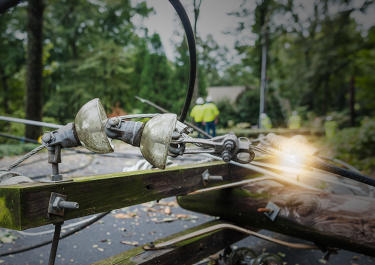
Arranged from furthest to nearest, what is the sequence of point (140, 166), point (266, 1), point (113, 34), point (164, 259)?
point (113, 34) → point (266, 1) → point (140, 166) → point (164, 259)

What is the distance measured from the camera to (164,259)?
146 cm

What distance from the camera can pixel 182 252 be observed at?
158cm

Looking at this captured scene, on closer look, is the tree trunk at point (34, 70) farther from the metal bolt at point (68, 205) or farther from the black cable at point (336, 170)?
the black cable at point (336, 170)

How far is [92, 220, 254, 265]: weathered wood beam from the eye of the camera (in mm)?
1378

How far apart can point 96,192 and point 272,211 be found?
127 cm

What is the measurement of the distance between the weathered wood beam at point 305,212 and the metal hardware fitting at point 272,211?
3 centimetres

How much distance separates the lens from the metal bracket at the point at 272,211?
183 cm

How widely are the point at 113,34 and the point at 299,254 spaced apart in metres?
23.4

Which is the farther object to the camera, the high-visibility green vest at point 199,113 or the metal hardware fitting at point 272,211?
the high-visibility green vest at point 199,113

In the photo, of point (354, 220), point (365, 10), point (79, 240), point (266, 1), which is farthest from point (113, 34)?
point (354, 220)

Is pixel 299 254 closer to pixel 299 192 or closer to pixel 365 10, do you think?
pixel 299 192

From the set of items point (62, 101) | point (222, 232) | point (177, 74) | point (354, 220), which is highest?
point (177, 74)

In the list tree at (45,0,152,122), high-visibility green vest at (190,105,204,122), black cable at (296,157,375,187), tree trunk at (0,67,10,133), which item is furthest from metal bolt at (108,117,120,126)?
tree trunk at (0,67,10,133)

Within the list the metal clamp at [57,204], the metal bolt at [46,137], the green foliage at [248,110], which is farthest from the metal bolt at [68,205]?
the green foliage at [248,110]
